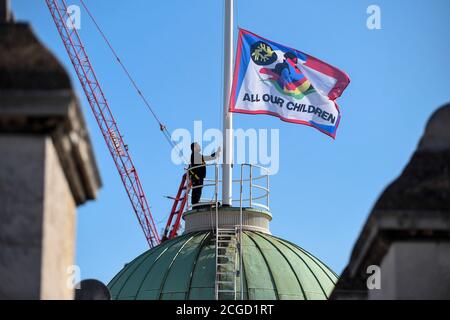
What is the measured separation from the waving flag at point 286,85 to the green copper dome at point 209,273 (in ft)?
12.6

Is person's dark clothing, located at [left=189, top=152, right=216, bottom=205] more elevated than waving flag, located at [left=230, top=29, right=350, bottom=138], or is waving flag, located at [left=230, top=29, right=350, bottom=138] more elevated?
waving flag, located at [left=230, top=29, right=350, bottom=138]

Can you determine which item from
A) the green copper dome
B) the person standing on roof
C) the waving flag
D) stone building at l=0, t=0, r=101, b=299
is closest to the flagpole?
the person standing on roof

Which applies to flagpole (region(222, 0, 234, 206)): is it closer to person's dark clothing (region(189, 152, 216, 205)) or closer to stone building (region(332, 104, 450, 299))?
person's dark clothing (region(189, 152, 216, 205))

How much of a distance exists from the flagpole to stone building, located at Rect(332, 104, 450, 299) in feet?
93.7

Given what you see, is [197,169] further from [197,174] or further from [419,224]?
[419,224]

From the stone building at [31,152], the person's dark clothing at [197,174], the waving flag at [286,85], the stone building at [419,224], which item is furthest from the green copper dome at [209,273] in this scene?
the stone building at [31,152]

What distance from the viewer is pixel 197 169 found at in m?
50.1

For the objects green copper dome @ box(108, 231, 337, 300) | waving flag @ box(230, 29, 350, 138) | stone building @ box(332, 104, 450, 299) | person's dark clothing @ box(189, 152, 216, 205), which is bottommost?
stone building @ box(332, 104, 450, 299)

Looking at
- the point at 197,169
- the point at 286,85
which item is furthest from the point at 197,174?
the point at 286,85

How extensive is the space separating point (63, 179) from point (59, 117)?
1.40 meters

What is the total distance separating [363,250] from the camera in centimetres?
1927

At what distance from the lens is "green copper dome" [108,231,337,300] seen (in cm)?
4388

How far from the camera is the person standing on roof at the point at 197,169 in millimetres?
48594
